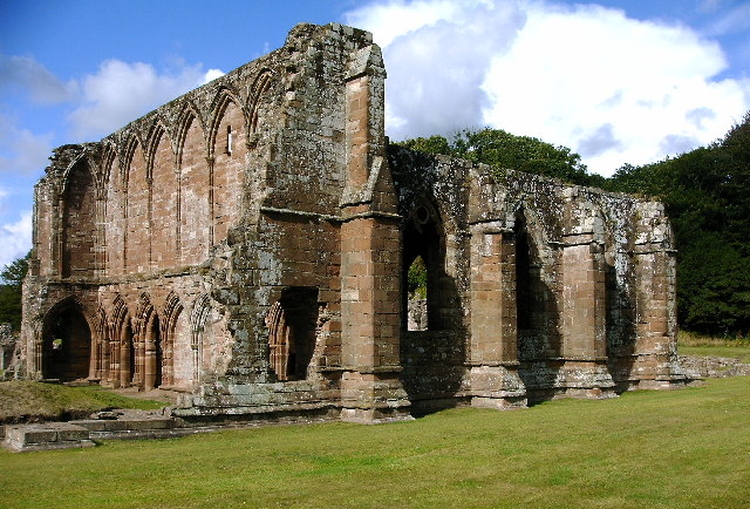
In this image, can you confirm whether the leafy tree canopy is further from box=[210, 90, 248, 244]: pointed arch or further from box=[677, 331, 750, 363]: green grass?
box=[210, 90, 248, 244]: pointed arch

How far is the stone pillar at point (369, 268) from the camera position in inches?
572

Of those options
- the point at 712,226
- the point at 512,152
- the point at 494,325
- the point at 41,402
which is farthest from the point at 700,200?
the point at 41,402

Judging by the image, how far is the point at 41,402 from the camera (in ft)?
42.9

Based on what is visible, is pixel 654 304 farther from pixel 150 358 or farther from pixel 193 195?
pixel 150 358

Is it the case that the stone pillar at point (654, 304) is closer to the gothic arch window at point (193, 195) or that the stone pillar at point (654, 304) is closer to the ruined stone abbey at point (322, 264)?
the ruined stone abbey at point (322, 264)

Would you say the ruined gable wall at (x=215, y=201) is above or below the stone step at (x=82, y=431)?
above

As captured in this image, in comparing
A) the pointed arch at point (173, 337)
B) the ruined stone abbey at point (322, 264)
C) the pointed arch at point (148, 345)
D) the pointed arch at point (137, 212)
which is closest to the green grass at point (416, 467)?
the ruined stone abbey at point (322, 264)

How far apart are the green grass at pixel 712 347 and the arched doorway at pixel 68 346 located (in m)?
21.6

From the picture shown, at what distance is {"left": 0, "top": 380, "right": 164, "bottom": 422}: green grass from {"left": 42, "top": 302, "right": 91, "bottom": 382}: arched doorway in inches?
594

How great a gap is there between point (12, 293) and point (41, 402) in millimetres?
51716

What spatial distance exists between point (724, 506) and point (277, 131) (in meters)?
9.40

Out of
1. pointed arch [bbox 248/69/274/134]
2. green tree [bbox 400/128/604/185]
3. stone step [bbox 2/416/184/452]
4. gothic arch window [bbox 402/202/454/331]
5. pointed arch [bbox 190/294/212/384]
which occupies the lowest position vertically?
stone step [bbox 2/416/184/452]

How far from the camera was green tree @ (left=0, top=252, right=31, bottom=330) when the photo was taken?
58.2 metres

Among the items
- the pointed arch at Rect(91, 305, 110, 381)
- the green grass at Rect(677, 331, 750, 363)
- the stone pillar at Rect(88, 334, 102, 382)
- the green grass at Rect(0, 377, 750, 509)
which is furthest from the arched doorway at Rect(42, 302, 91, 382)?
the green grass at Rect(677, 331, 750, 363)
